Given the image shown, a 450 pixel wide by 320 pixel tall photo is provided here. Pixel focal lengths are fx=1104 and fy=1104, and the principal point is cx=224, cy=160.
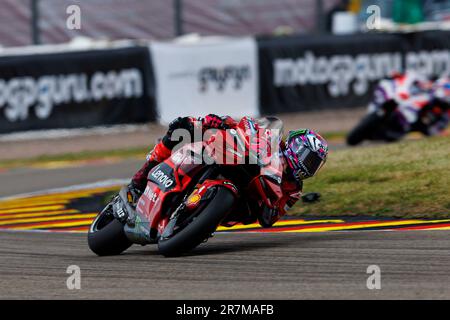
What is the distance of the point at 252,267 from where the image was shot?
7.71 metres

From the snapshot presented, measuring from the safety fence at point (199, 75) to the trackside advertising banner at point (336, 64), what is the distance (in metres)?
0.02

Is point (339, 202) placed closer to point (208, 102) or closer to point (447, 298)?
point (447, 298)

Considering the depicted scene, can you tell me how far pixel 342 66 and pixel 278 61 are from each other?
4.80 feet

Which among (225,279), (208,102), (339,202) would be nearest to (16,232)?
(339,202)

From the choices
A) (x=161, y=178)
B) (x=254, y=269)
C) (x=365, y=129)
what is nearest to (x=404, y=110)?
(x=365, y=129)

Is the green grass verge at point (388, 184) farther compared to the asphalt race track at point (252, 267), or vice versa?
the green grass verge at point (388, 184)

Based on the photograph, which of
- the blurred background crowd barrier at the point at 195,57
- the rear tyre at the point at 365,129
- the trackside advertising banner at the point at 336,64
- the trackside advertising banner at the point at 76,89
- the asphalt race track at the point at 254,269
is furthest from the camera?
the trackside advertising banner at the point at 336,64

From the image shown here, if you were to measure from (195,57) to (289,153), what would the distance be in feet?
38.0

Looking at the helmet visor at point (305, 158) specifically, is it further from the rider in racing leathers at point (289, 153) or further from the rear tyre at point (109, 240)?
the rear tyre at point (109, 240)

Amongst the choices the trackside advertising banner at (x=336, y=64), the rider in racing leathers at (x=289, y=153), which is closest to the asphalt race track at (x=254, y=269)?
the rider in racing leathers at (x=289, y=153)

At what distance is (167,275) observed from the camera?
754cm

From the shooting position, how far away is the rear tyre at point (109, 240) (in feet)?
28.8

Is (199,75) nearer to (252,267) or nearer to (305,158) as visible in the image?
(305,158)

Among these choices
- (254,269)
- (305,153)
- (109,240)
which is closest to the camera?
(254,269)
